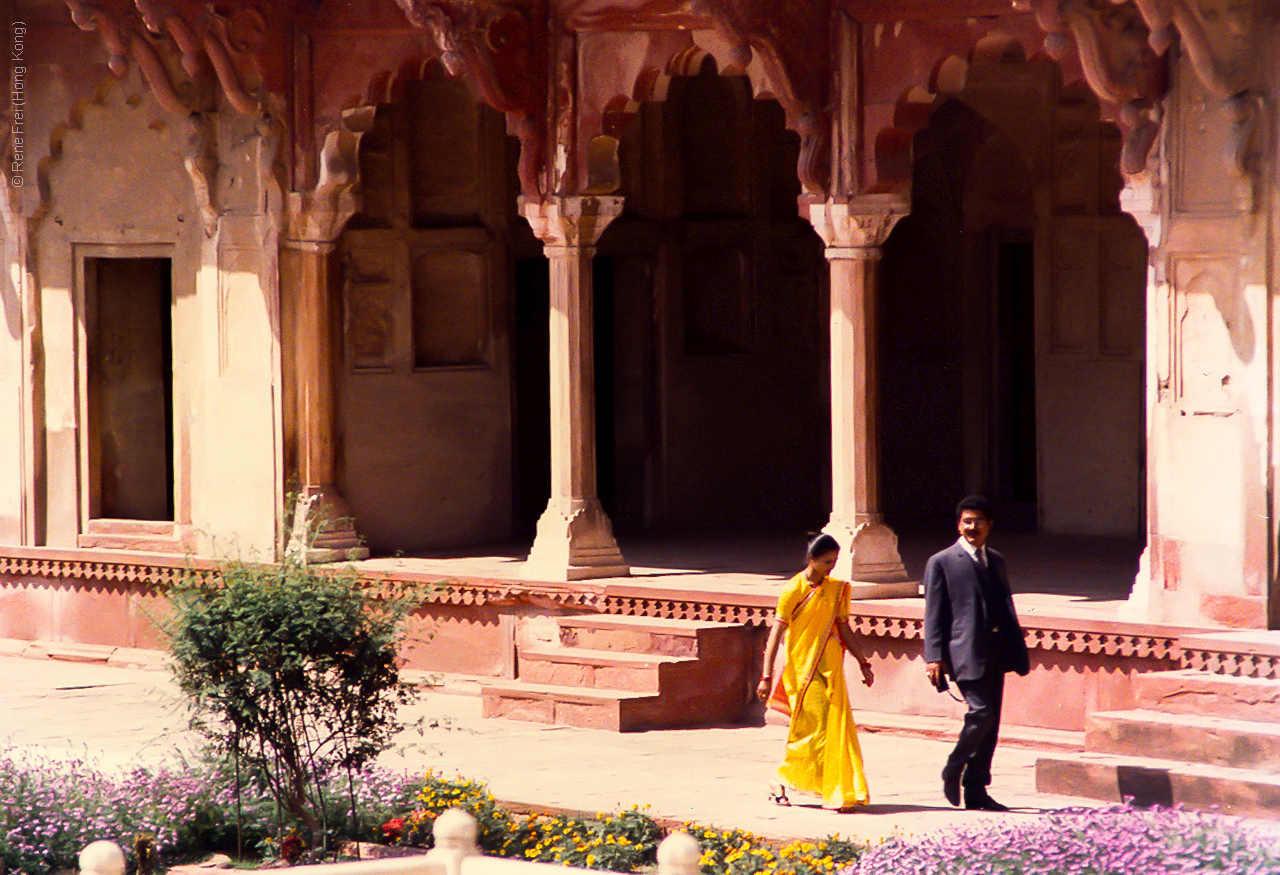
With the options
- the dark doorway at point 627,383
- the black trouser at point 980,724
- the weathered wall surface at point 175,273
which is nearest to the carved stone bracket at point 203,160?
the weathered wall surface at point 175,273

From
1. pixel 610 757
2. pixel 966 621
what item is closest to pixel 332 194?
pixel 610 757

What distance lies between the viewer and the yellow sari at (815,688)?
9.81m

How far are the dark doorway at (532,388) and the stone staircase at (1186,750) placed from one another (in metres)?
6.26

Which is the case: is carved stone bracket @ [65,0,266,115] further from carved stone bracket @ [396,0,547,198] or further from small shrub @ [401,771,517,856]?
small shrub @ [401,771,517,856]

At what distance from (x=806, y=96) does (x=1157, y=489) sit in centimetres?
271

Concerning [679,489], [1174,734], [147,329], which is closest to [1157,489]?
[1174,734]

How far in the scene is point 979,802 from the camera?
31.8 feet

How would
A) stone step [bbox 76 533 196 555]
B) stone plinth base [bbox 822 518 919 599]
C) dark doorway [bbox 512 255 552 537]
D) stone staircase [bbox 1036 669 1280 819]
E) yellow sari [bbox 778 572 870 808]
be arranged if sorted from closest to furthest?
stone staircase [bbox 1036 669 1280 819] < yellow sari [bbox 778 572 870 808] < stone plinth base [bbox 822 518 919 599] < stone step [bbox 76 533 196 555] < dark doorway [bbox 512 255 552 537]

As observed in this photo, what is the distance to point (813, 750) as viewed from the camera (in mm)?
9852

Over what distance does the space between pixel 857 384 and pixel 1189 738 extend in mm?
3045

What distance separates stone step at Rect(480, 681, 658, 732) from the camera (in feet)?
39.0

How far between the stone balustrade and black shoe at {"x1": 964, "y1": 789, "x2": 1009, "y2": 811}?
9.84 feet

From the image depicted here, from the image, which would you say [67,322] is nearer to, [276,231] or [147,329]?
[147,329]

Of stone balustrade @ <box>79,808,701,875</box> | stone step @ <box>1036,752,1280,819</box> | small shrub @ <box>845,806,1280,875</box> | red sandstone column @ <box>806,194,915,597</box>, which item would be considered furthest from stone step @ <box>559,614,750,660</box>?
stone balustrade @ <box>79,808,701,875</box>
